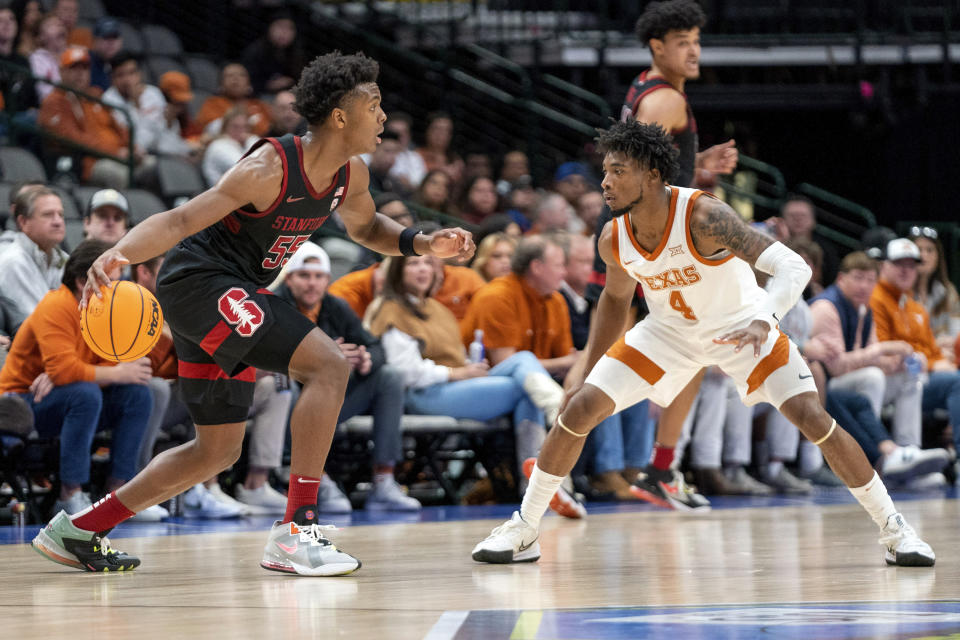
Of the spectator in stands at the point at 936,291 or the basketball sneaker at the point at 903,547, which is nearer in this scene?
the basketball sneaker at the point at 903,547

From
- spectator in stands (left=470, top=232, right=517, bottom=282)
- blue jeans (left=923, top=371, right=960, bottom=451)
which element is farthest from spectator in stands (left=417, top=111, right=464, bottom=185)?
blue jeans (left=923, top=371, right=960, bottom=451)

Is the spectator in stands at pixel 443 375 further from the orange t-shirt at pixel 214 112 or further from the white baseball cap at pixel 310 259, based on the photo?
the orange t-shirt at pixel 214 112

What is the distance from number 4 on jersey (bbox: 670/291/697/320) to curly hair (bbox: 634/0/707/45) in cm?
173

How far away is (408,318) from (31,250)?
2.13 meters

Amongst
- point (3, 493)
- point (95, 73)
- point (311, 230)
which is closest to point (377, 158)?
point (95, 73)

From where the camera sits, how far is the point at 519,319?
8.18m

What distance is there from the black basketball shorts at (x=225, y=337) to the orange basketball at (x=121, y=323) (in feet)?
0.30

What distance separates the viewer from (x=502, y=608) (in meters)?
3.70

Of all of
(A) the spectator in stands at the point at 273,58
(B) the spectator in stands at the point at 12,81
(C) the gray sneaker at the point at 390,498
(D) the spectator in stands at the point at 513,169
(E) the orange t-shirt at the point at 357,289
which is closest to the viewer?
(C) the gray sneaker at the point at 390,498

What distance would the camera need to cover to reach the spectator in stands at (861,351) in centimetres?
897

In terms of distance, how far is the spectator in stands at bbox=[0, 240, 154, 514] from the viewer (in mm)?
6348

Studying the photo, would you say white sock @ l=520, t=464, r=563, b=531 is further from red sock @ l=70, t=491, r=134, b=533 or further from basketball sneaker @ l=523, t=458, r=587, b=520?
basketball sneaker @ l=523, t=458, r=587, b=520

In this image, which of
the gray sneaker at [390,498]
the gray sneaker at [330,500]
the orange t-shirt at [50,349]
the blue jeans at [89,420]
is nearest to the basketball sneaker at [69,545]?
the blue jeans at [89,420]

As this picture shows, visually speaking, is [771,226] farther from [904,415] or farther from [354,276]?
[354,276]
